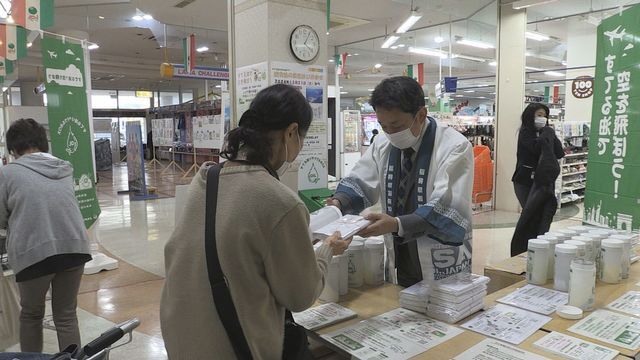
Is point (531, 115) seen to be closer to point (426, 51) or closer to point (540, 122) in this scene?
point (540, 122)

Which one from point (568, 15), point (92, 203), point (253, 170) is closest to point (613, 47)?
point (253, 170)

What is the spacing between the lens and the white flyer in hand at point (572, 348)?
4.62 feet

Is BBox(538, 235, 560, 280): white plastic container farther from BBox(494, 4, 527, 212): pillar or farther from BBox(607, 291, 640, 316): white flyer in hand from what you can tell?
BBox(494, 4, 527, 212): pillar

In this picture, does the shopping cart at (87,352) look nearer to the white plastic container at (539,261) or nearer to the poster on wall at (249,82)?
the white plastic container at (539,261)

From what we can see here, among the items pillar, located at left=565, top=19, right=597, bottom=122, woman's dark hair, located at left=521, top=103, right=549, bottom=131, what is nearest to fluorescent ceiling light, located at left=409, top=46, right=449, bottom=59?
pillar, located at left=565, top=19, right=597, bottom=122

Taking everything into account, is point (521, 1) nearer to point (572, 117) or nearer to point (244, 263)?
point (572, 117)

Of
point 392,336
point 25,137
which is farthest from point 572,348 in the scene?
point 25,137

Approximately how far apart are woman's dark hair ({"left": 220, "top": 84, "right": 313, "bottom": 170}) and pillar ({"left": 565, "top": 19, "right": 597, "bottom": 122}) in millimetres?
11659

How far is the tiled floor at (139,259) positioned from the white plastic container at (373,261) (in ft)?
6.28

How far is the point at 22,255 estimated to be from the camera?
2.50 meters

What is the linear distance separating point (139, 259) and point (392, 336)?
498 centimetres

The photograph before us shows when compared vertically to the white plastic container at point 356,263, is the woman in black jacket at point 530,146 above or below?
above

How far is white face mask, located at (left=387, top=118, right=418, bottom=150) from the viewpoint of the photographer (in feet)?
6.40

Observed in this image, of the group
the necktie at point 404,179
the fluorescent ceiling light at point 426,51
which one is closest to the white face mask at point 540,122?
the necktie at point 404,179
